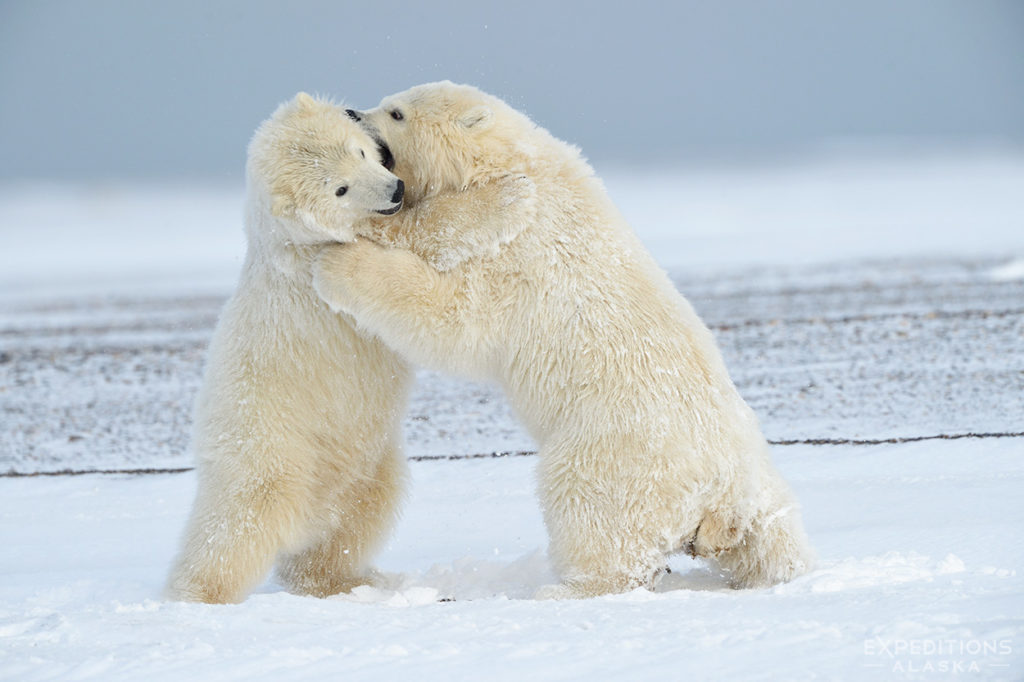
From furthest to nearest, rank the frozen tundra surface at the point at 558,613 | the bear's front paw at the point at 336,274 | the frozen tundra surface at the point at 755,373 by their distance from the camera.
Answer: the frozen tundra surface at the point at 755,373
the bear's front paw at the point at 336,274
the frozen tundra surface at the point at 558,613

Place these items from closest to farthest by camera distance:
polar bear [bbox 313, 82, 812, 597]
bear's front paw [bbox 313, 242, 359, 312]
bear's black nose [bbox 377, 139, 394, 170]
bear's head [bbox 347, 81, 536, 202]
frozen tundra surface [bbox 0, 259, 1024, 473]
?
polar bear [bbox 313, 82, 812, 597] < bear's front paw [bbox 313, 242, 359, 312] < bear's head [bbox 347, 81, 536, 202] < bear's black nose [bbox 377, 139, 394, 170] < frozen tundra surface [bbox 0, 259, 1024, 473]

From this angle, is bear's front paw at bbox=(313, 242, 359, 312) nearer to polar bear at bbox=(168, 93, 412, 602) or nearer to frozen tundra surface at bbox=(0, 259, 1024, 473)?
polar bear at bbox=(168, 93, 412, 602)

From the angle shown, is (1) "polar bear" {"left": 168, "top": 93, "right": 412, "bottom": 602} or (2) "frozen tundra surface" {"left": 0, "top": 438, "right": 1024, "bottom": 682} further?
(1) "polar bear" {"left": 168, "top": 93, "right": 412, "bottom": 602}

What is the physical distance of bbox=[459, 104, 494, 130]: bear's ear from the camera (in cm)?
357

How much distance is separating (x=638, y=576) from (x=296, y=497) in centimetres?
117

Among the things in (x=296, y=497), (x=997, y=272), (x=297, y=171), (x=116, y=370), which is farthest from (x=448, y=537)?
(x=997, y=272)

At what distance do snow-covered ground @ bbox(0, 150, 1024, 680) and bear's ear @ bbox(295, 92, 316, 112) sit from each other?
5.44ft

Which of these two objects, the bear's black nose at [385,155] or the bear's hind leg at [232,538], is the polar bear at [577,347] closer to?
the bear's black nose at [385,155]

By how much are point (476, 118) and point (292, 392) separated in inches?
44.0

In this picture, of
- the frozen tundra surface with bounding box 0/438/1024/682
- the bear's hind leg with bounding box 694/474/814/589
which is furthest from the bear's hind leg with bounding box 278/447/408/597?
the bear's hind leg with bounding box 694/474/814/589

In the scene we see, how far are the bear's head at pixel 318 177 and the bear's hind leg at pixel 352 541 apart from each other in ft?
3.02

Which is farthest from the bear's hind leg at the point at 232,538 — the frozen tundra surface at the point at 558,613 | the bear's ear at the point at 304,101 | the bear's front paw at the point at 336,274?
the bear's ear at the point at 304,101

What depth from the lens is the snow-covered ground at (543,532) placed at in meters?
2.45

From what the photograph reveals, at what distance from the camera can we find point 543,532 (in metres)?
4.35
